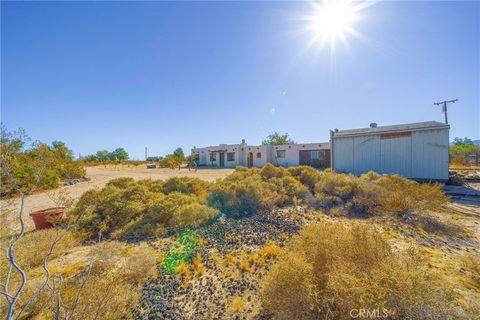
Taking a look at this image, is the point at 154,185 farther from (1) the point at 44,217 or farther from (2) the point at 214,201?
(1) the point at 44,217

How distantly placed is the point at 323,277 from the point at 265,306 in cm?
74

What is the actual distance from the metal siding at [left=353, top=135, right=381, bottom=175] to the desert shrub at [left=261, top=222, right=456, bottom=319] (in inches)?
445

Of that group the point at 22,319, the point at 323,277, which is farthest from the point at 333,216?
the point at 22,319

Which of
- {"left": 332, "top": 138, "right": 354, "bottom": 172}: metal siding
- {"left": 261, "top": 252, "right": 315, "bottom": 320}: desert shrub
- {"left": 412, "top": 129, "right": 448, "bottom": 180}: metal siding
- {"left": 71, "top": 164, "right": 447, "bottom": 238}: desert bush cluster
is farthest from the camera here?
{"left": 332, "top": 138, "right": 354, "bottom": 172}: metal siding

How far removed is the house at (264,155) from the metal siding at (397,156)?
882 cm

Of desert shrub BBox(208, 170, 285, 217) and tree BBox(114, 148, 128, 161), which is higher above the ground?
tree BBox(114, 148, 128, 161)

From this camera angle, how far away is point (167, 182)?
771 cm

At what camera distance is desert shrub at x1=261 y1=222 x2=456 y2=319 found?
62.7 inches

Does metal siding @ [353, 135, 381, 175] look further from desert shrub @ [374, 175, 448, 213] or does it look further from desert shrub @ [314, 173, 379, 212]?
desert shrub @ [374, 175, 448, 213]

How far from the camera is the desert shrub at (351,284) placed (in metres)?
1.59

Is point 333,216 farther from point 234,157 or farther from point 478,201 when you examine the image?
point 234,157

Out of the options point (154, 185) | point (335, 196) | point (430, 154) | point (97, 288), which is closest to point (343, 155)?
point (430, 154)

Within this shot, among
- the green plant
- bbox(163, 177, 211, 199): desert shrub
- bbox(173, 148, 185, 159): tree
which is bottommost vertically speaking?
the green plant

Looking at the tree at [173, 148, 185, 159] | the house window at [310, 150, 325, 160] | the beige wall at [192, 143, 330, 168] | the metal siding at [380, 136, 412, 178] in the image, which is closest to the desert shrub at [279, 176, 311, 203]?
the metal siding at [380, 136, 412, 178]
